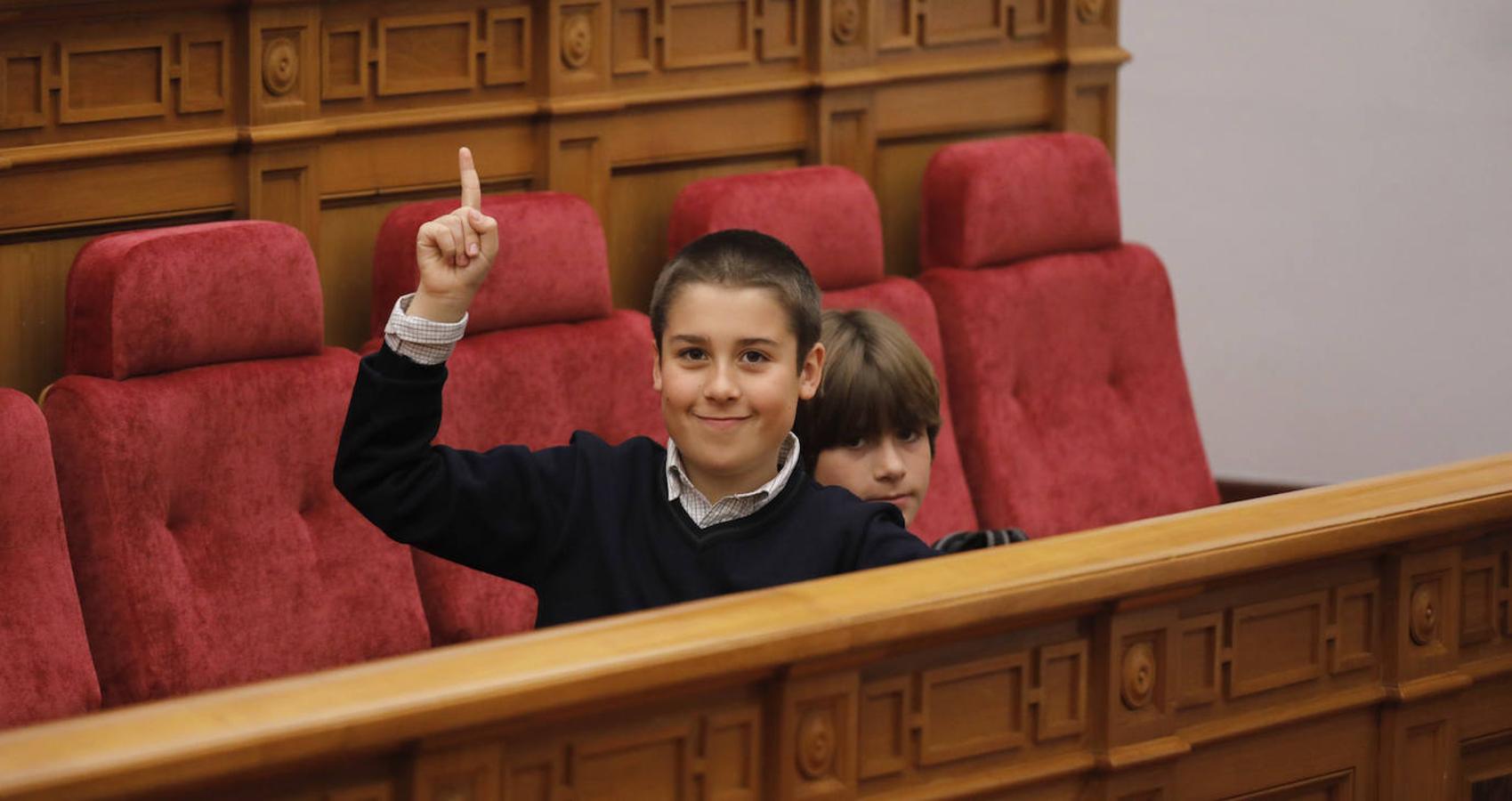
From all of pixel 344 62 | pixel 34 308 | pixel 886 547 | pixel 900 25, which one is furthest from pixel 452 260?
pixel 900 25

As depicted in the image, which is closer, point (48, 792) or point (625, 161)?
point (48, 792)

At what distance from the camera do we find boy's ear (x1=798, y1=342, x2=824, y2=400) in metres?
1.47

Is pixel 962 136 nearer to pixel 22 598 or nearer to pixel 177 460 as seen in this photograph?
pixel 177 460

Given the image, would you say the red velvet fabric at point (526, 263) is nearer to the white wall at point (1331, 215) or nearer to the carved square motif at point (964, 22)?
the carved square motif at point (964, 22)

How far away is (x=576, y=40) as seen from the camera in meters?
2.34

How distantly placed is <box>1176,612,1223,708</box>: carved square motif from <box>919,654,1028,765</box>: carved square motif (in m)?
0.12

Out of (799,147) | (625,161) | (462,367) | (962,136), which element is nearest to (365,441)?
(462,367)

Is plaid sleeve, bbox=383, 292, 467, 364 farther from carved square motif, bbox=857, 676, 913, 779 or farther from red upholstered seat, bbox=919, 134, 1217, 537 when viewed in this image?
red upholstered seat, bbox=919, 134, 1217, 537

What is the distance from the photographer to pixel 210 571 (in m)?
1.89

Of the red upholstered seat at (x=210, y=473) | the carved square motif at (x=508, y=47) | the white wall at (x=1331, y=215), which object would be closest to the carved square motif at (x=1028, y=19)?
the carved square motif at (x=508, y=47)

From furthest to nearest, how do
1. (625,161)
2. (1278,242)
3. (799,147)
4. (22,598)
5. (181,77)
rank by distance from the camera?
(1278,242) < (799,147) < (625,161) < (181,77) < (22,598)

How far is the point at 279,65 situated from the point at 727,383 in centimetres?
88

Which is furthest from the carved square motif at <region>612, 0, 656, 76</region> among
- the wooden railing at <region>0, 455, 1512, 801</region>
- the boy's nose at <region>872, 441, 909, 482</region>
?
the wooden railing at <region>0, 455, 1512, 801</region>

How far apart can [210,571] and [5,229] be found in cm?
36
